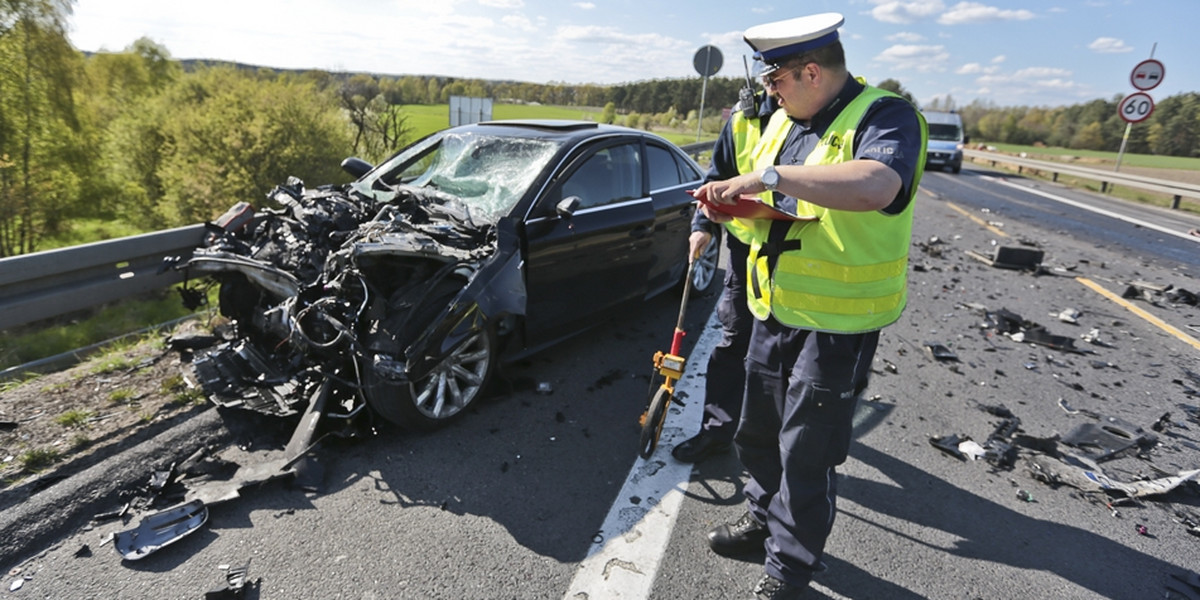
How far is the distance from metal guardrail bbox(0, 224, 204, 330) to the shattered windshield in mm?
1533

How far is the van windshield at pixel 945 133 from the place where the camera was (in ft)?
73.6

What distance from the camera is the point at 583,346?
4.61 metres

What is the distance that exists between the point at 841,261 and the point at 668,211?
10.1 ft

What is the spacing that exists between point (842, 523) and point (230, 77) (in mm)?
19809

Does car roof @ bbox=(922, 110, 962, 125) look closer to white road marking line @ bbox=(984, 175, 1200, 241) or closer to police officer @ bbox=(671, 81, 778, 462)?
white road marking line @ bbox=(984, 175, 1200, 241)

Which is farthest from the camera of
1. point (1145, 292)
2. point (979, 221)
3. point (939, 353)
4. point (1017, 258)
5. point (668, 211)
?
point (979, 221)

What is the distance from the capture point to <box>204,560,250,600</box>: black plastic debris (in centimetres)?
207

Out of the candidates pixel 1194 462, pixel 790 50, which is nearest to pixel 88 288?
pixel 790 50

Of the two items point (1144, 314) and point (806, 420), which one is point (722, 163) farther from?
point (1144, 314)

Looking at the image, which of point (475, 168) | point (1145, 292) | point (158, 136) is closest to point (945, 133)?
point (1145, 292)

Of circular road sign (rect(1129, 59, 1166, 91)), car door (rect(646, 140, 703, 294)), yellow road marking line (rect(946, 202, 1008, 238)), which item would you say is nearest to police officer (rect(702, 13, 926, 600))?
car door (rect(646, 140, 703, 294))

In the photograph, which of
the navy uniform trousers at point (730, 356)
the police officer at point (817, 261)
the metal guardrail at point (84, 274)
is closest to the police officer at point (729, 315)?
the navy uniform trousers at point (730, 356)

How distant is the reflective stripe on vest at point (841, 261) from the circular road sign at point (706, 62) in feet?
41.0

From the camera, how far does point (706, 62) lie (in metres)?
13.5
